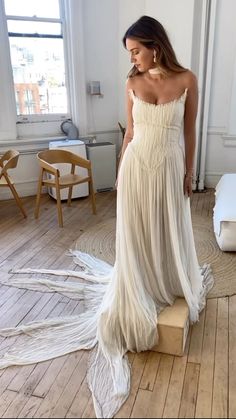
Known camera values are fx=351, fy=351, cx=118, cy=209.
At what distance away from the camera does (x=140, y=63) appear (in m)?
1.64

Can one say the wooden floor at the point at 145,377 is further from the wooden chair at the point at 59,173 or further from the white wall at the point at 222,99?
the white wall at the point at 222,99

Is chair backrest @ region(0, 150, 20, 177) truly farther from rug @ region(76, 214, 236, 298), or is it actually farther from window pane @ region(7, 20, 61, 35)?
window pane @ region(7, 20, 61, 35)

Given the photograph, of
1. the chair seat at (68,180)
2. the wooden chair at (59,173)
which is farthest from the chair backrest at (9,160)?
the chair seat at (68,180)

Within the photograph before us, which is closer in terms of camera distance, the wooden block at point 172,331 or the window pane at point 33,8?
the wooden block at point 172,331

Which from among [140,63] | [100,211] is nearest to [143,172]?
[140,63]

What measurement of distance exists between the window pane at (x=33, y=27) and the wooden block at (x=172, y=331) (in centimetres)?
338

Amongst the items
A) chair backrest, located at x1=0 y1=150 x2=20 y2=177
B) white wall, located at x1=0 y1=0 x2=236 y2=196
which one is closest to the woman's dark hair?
chair backrest, located at x1=0 y1=150 x2=20 y2=177

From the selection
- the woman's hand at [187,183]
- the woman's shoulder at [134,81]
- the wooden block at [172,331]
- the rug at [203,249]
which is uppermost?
the woman's shoulder at [134,81]

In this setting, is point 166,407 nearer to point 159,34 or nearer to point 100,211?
point 159,34

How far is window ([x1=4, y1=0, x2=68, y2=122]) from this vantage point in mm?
3738

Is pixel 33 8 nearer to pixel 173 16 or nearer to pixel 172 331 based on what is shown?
pixel 173 16

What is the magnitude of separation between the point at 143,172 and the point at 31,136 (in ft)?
9.03

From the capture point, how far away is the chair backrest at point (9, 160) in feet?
10.9

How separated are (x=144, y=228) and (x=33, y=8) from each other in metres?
3.18
